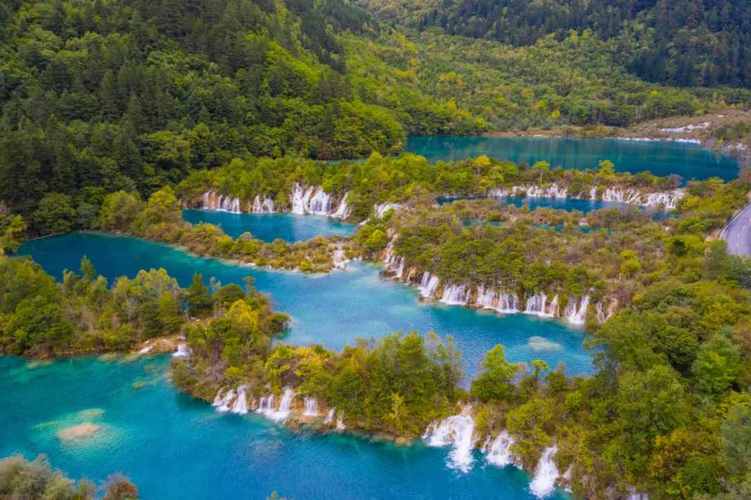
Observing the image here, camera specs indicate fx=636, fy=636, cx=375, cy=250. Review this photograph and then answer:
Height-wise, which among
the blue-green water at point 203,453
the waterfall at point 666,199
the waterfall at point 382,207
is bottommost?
the blue-green water at point 203,453

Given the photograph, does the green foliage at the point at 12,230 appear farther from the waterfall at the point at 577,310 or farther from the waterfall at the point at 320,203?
the waterfall at the point at 577,310

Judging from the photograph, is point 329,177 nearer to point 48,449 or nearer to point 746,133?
point 48,449

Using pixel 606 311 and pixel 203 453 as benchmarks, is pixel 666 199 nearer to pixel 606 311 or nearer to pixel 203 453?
pixel 606 311

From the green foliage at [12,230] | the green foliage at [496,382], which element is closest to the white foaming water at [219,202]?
the green foliage at [12,230]

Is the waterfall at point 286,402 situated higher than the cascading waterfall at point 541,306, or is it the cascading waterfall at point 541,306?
the cascading waterfall at point 541,306

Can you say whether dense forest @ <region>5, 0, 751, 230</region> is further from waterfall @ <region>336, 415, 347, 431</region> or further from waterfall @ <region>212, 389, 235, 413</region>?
waterfall @ <region>336, 415, 347, 431</region>

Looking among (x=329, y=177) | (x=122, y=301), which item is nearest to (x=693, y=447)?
(x=122, y=301)

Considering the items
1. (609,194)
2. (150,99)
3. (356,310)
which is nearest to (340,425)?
(356,310)

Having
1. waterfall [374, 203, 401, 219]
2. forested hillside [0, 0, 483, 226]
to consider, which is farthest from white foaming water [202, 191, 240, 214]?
waterfall [374, 203, 401, 219]
